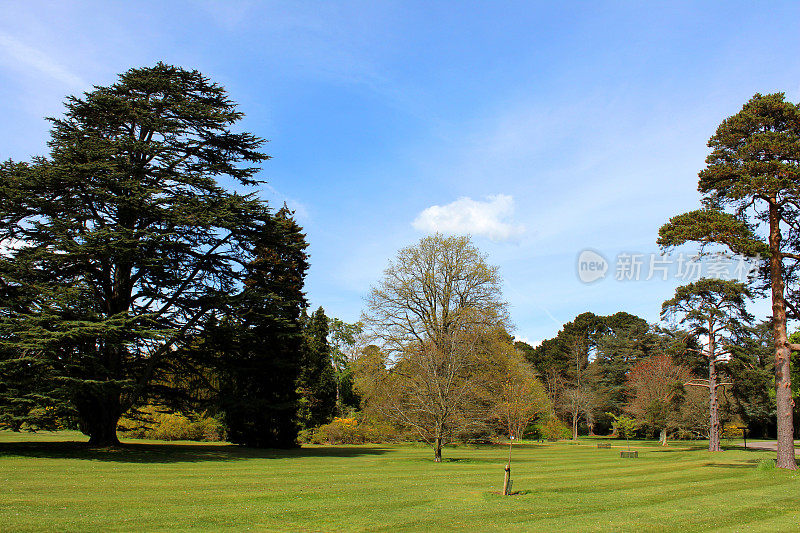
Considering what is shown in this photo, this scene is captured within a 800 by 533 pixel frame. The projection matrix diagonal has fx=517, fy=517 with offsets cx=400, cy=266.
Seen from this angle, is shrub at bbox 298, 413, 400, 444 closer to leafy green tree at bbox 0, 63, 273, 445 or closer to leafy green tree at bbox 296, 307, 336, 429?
leafy green tree at bbox 296, 307, 336, 429

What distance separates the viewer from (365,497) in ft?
44.7

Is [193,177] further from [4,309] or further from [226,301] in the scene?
[4,309]

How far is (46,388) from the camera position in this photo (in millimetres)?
21906

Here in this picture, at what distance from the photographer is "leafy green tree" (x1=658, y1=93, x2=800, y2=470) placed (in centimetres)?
2161

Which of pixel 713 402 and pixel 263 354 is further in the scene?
pixel 713 402

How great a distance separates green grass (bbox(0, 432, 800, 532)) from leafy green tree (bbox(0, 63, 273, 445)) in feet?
13.7

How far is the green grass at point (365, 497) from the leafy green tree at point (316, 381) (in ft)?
58.3

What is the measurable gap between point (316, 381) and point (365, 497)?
28040mm

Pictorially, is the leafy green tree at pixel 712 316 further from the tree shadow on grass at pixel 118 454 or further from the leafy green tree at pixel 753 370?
the tree shadow on grass at pixel 118 454

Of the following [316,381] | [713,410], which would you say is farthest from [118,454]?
[713,410]

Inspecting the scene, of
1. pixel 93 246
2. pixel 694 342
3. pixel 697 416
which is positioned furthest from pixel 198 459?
pixel 697 416

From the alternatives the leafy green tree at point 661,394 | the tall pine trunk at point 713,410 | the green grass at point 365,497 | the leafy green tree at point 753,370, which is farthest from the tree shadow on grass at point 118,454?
the leafy green tree at point 661,394

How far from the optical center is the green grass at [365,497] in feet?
33.6

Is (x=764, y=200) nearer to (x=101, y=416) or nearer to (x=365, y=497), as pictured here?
(x=365, y=497)
